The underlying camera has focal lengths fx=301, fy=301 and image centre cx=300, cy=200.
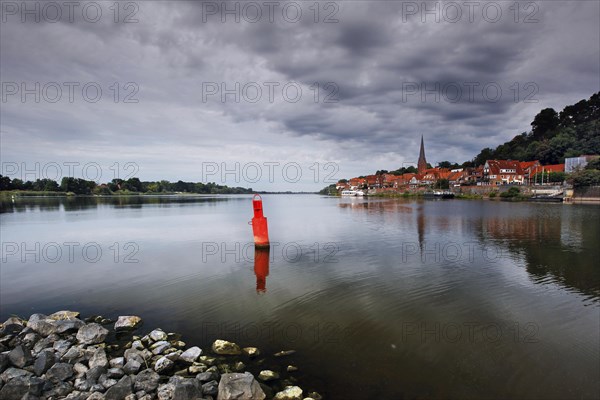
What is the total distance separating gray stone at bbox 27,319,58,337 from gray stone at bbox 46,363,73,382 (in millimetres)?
2449

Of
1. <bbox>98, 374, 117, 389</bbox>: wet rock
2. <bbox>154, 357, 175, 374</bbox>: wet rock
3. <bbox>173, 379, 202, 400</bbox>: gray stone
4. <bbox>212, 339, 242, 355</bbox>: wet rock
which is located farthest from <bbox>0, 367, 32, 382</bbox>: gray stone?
<bbox>212, 339, 242, 355</bbox>: wet rock

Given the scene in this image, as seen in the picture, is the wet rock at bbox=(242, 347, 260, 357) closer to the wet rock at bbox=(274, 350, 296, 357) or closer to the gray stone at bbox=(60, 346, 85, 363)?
the wet rock at bbox=(274, 350, 296, 357)

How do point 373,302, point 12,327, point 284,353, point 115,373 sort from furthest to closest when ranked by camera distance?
point 373,302, point 12,327, point 284,353, point 115,373

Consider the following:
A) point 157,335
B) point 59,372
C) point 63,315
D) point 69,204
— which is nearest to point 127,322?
point 157,335

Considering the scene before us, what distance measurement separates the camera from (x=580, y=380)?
6625mm

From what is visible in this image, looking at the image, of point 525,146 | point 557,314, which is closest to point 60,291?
point 557,314

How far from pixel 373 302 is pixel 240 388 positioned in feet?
21.9

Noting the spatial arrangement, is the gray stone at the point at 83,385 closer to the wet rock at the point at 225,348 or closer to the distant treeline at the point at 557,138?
the wet rock at the point at 225,348

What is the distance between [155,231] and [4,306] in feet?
67.7

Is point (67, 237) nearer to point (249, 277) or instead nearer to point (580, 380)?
point (249, 277)

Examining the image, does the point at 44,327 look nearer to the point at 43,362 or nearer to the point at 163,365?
the point at 43,362

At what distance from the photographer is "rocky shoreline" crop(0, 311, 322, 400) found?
6.23m

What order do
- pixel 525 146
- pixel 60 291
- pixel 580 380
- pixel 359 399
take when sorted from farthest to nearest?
pixel 525 146 → pixel 60 291 → pixel 580 380 → pixel 359 399

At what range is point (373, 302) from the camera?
451 inches
